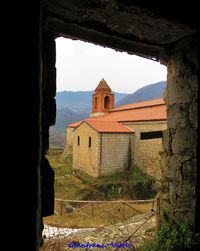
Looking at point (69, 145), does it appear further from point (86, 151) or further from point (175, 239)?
point (175, 239)

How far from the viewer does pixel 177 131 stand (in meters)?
2.49

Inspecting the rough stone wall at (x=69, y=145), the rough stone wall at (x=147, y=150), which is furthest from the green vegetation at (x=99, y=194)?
the rough stone wall at (x=69, y=145)

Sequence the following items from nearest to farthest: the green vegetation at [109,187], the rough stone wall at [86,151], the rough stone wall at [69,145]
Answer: the green vegetation at [109,187], the rough stone wall at [86,151], the rough stone wall at [69,145]

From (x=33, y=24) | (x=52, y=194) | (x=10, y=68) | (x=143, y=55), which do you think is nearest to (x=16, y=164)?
(x=10, y=68)

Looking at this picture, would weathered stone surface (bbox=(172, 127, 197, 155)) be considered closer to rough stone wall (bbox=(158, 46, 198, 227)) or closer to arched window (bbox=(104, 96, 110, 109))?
rough stone wall (bbox=(158, 46, 198, 227))

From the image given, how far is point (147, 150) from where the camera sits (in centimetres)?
1816

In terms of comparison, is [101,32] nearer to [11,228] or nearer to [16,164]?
[16,164]

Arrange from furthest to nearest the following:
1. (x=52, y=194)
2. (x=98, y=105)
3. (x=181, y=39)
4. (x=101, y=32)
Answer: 1. (x=98, y=105)
2. (x=181, y=39)
3. (x=101, y=32)
4. (x=52, y=194)

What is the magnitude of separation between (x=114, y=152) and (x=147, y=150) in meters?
2.55

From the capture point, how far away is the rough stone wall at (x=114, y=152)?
18.6m

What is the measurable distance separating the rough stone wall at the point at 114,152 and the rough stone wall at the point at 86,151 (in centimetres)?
46

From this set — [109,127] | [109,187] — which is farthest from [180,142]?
[109,127]

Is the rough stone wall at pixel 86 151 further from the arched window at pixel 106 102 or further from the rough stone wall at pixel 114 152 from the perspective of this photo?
the arched window at pixel 106 102

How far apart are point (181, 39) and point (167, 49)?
0.86 feet
